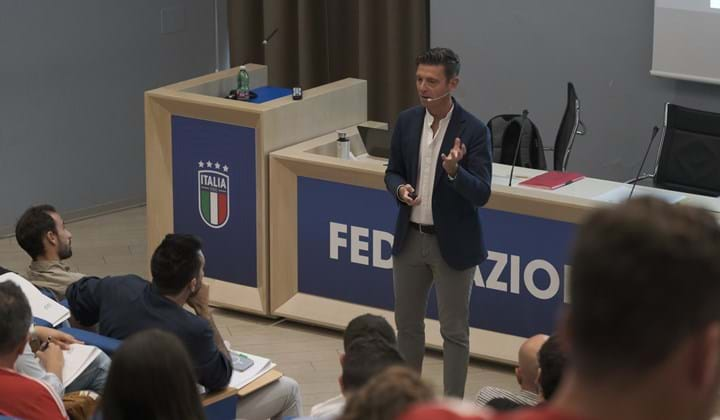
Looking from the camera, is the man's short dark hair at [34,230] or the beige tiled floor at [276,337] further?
the beige tiled floor at [276,337]

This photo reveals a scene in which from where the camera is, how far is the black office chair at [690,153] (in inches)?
249

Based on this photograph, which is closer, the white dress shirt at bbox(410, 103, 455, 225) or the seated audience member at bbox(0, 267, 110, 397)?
the seated audience member at bbox(0, 267, 110, 397)

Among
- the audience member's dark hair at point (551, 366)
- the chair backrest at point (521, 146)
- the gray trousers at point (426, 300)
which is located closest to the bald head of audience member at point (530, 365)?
the audience member's dark hair at point (551, 366)

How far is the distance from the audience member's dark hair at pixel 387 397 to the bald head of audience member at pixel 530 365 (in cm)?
189

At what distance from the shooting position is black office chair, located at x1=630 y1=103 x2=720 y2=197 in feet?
20.7

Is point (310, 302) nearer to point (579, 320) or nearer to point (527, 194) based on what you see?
point (527, 194)

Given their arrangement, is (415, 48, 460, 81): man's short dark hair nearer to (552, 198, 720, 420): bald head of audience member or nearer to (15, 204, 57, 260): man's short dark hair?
(15, 204, 57, 260): man's short dark hair

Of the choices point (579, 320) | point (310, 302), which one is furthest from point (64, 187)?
point (579, 320)

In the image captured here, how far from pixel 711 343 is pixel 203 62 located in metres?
7.71

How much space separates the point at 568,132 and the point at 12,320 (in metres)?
3.77

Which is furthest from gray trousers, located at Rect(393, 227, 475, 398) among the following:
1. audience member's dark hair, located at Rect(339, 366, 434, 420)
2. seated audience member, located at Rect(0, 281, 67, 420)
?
audience member's dark hair, located at Rect(339, 366, 434, 420)

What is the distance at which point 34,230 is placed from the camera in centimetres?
464

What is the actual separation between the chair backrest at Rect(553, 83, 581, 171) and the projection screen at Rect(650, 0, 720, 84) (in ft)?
2.89

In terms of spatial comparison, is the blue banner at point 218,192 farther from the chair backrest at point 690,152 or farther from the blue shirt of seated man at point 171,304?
the chair backrest at point 690,152
